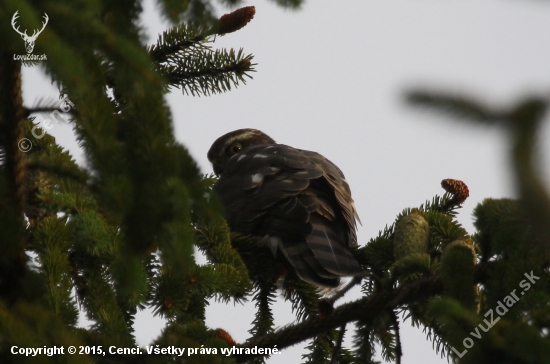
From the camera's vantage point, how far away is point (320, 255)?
3826mm

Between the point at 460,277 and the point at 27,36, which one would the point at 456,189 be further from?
the point at 27,36

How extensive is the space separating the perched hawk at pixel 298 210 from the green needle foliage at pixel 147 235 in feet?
2.22

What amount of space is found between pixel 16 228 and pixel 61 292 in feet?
1.70

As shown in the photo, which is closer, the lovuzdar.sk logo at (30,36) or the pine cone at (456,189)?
the lovuzdar.sk logo at (30,36)

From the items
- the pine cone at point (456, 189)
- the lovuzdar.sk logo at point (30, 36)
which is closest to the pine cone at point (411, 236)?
the pine cone at point (456, 189)

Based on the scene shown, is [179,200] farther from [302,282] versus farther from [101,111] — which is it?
[302,282]

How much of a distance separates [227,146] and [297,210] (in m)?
2.85

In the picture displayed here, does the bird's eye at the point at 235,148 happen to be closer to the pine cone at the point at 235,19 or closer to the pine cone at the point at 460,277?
the pine cone at the point at 235,19

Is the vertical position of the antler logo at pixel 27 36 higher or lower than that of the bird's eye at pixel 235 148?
lower

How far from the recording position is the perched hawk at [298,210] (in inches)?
150

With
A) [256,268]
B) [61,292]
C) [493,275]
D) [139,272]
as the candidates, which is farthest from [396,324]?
[256,268]

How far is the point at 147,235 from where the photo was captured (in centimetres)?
163

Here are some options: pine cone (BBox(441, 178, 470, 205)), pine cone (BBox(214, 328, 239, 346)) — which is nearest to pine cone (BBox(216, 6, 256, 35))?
pine cone (BBox(441, 178, 470, 205))

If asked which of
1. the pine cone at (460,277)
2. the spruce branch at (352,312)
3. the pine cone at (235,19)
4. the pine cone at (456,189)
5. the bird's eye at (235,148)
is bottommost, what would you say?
the pine cone at (460,277)
